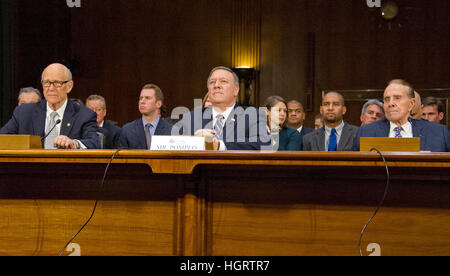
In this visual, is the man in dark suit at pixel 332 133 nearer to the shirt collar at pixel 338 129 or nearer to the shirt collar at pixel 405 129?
the shirt collar at pixel 338 129

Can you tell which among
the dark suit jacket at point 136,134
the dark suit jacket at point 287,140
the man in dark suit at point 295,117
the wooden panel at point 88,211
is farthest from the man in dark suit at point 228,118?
the man in dark suit at point 295,117

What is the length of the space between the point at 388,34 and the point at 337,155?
551 centimetres

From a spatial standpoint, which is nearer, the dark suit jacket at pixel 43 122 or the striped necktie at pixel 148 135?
the dark suit jacket at pixel 43 122

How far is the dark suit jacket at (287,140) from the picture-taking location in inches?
138

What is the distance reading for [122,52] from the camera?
7352 millimetres

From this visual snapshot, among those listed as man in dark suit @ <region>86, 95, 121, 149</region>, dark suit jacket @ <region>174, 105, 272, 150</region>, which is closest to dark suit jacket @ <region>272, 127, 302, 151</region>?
dark suit jacket @ <region>174, 105, 272, 150</region>

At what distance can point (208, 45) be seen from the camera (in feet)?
23.7

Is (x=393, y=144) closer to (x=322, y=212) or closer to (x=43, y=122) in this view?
(x=322, y=212)

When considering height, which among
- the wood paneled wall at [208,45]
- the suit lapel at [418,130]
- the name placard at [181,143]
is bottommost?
the name placard at [181,143]

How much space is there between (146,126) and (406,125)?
1950 millimetres

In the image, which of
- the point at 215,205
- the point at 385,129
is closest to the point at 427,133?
the point at 385,129

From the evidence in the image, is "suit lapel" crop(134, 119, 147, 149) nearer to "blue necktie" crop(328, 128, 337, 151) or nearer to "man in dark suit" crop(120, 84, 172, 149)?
"man in dark suit" crop(120, 84, 172, 149)
